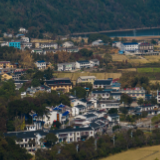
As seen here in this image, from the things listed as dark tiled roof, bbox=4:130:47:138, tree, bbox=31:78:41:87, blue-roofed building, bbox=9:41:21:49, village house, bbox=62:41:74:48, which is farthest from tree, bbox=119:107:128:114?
village house, bbox=62:41:74:48

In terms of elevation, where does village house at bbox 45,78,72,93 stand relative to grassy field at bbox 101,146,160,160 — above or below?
above

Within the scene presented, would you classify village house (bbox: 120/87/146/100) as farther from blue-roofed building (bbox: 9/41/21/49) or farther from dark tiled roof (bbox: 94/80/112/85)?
blue-roofed building (bbox: 9/41/21/49)

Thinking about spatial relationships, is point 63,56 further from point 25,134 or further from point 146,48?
point 25,134

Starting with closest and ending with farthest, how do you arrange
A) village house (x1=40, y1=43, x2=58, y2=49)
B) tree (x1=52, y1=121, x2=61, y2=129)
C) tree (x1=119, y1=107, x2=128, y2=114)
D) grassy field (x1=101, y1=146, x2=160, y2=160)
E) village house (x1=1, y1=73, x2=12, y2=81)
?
grassy field (x1=101, y1=146, x2=160, y2=160)
tree (x1=52, y1=121, x2=61, y2=129)
tree (x1=119, y1=107, x2=128, y2=114)
village house (x1=1, y1=73, x2=12, y2=81)
village house (x1=40, y1=43, x2=58, y2=49)

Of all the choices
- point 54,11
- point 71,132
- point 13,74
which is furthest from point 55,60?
point 54,11

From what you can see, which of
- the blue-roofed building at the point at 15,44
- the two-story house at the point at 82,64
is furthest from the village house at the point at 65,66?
the blue-roofed building at the point at 15,44

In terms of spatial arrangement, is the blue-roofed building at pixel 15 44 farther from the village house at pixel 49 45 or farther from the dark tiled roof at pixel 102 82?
the dark tiled roof at pixel 102 82

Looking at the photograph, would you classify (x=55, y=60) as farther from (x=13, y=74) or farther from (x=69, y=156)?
(x=69, y=156)
